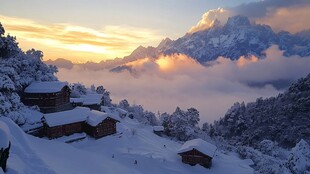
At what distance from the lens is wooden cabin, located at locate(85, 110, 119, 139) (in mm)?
56375

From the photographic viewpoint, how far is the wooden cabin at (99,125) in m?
56.4

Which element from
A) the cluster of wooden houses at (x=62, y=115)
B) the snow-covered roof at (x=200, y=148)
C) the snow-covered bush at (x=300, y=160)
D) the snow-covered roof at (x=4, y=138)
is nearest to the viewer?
the snow-covered roof at (x=4, y=138)

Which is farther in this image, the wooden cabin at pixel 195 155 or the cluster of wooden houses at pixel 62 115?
A: the wooden cabin at pixel 195 155

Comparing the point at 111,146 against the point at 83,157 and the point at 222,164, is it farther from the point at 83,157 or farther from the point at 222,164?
the point at 222,164

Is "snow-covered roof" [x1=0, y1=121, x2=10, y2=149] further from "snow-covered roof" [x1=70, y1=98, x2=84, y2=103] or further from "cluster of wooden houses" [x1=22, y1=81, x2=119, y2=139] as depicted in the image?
"snow-covered roof" [x1=70, y1=98, x2=84, y2=103]

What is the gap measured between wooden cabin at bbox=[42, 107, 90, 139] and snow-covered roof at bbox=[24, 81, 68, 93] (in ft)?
21.1

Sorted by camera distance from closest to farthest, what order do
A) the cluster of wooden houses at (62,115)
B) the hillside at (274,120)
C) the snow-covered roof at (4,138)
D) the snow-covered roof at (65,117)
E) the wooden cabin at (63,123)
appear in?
the snow-covered roof at (4,138)
the wooden cabin at (63,123)
the snow-covered roof at (65,117)
the cluster of wooden houses at (62,115)
the hillside at (274,120)

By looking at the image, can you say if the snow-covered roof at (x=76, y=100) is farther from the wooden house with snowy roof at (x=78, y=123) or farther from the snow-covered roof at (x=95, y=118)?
the snow-covered roof at (x=95, y=118)

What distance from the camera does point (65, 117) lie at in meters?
54.4

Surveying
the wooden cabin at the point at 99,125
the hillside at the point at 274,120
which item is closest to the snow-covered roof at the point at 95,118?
the wooden cabin at the point at 99,125

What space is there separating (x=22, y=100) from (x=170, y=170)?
29598 mm

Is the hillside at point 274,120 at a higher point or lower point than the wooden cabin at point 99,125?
lower

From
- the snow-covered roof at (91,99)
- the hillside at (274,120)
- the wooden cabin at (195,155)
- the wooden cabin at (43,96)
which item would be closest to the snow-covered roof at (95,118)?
the wooden cabin at (43,96)

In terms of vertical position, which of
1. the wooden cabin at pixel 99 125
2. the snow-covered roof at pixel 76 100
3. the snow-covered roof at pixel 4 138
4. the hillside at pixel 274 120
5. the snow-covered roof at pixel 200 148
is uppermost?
the snow-covered roof at pixel 4 138
